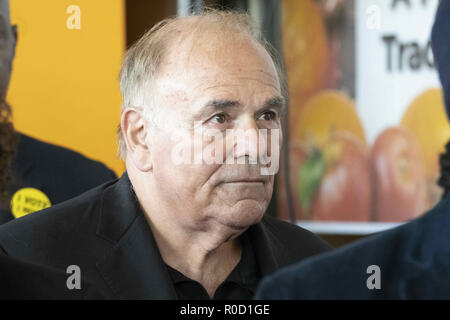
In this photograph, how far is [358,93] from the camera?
201 centimetres

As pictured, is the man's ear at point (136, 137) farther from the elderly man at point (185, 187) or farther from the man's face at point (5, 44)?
the man's face at point (5, 44)

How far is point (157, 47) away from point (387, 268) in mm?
537

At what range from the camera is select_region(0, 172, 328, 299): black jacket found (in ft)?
3.25

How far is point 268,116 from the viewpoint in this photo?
1066 mm

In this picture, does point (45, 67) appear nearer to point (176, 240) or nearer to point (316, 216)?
point (176, 240)

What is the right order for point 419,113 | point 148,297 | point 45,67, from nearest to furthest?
point 148,297 → point 45,67 → point 419,113

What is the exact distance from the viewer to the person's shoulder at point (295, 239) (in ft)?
3.86

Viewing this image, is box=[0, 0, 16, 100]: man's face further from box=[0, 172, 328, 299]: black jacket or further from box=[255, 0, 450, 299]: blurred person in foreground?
box=[255, 0, 450, 299]: blurred person in foreground

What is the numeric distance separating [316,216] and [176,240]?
1055mm

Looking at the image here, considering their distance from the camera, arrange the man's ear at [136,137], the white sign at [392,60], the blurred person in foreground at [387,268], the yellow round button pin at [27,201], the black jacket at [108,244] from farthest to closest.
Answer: the white sign at [392,60]
the yellow round button pin at [27,201]
the man's ear at [136,137]
the black jacket at [108,244]
the blurred person in foreground at [387,268]

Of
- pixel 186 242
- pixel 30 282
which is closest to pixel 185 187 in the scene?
pixel 186 242

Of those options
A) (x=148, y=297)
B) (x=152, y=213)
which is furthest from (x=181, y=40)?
(x=148, y=297)

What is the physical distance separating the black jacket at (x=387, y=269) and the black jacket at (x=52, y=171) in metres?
0.61

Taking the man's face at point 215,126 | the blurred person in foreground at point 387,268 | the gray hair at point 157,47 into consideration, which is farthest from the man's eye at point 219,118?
the blurred person in foreground at point 387,268
